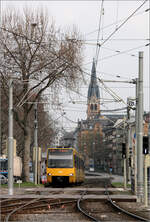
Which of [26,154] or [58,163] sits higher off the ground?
[26,154]

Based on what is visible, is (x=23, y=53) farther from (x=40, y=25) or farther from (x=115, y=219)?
(x=115, y=219)

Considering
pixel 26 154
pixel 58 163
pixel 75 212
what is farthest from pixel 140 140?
pixel 26 154

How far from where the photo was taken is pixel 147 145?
20.1m

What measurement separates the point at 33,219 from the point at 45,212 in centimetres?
224

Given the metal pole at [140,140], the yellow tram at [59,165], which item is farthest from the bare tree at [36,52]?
the metal pole at [140,140]

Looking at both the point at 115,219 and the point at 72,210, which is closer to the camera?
the point at 115,219

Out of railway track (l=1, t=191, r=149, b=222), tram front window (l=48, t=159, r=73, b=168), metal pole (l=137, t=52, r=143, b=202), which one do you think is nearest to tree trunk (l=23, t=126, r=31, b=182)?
tram front window (l=48, t=159, r=73, b=168)

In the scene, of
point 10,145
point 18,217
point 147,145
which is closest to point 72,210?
point 18,217

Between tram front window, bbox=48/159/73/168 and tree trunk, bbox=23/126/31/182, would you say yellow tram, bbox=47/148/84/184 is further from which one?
tree trunk, bbox=23/126/31/182

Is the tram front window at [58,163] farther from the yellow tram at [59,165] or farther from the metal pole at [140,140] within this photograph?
the metal pole at [140,140]

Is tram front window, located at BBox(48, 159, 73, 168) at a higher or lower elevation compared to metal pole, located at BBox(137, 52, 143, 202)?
lower

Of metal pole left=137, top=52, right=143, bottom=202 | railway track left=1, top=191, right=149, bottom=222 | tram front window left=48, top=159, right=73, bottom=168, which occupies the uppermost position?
metal pole left=137, top=52, right=143, bottom=202

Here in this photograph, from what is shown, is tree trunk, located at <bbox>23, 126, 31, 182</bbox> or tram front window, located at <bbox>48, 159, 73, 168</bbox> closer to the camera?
tram front window, located at <bbox>48, 159, 73, 168</bbox>

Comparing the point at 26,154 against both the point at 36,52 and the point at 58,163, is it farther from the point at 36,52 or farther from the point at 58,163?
the point at 36,52
